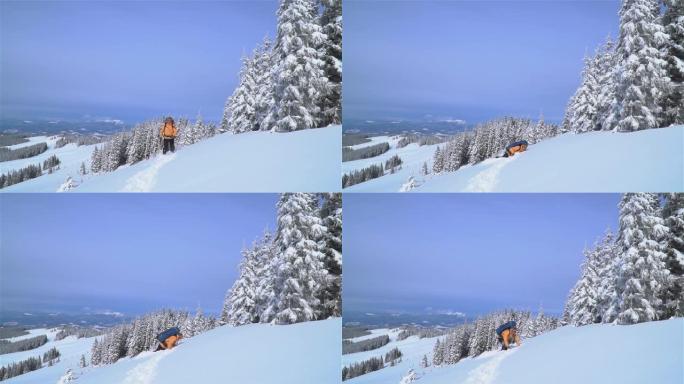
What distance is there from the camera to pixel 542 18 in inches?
484

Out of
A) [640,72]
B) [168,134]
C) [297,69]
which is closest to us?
[640,72]

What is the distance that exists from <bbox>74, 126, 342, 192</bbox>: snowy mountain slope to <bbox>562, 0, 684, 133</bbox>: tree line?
2.85 meters

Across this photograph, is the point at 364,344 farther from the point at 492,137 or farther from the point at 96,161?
the point at 96,161

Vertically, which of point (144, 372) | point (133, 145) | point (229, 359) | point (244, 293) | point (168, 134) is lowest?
point (144, 372)

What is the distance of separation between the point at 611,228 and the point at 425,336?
233 cm

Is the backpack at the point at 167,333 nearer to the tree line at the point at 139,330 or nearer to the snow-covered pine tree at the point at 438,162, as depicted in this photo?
the tree line at the point at 139,330

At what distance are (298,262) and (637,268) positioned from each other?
3.64 metres

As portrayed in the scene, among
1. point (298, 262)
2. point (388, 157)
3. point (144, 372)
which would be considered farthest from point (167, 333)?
point (388, 157)

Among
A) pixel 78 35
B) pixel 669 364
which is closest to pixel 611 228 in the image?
pixel 669 364

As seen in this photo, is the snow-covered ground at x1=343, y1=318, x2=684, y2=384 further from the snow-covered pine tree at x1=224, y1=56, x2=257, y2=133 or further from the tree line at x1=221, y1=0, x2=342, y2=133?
the snow-covered pine tree at x1=224, y1=56, x2=257, y2=133

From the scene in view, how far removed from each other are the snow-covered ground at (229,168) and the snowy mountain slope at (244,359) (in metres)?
1.55

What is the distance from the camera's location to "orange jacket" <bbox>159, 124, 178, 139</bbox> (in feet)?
40.0

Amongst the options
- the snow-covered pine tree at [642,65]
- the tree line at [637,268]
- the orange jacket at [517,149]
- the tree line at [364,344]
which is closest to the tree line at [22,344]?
the tree line at [364,344]

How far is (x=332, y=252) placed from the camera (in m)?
12.3
